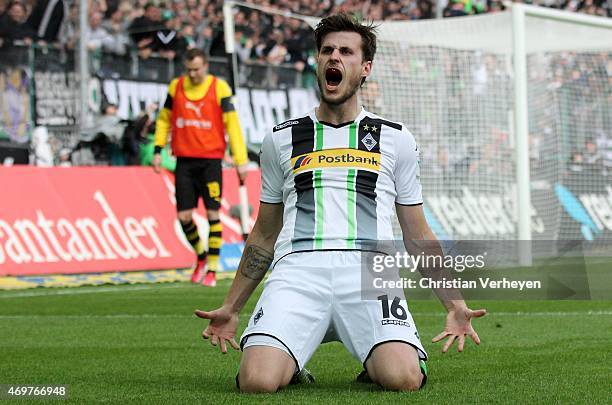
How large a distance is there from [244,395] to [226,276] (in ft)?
33.1

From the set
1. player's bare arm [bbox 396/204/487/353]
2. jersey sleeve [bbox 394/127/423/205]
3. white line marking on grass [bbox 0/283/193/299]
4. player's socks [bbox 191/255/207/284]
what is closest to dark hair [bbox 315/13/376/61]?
jersey sleeve [bbox 394/127/423/205]

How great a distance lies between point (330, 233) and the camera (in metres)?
6.26

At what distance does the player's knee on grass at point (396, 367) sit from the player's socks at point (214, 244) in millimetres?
8340

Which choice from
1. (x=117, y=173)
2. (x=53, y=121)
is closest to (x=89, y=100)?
(x=53, y=121)

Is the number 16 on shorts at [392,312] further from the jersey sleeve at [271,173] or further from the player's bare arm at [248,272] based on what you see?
the jersey sleeve at [271,173]

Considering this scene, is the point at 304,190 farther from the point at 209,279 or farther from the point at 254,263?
the point at 209,279

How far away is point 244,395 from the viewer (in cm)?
591

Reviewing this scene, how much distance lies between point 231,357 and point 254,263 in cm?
150

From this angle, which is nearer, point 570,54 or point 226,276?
point 226,276

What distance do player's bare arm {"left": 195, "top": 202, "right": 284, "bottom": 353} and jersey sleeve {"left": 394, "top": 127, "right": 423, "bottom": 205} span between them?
2.03 feet

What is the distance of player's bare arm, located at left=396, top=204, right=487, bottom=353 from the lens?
588 cm

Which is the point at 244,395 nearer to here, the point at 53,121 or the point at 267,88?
the point at 53,121

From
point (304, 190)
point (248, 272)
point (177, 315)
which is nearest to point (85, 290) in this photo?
point (177, 315)

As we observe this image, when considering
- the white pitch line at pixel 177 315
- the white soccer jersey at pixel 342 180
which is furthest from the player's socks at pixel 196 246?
the white soccer jersey at pixel 342 180
